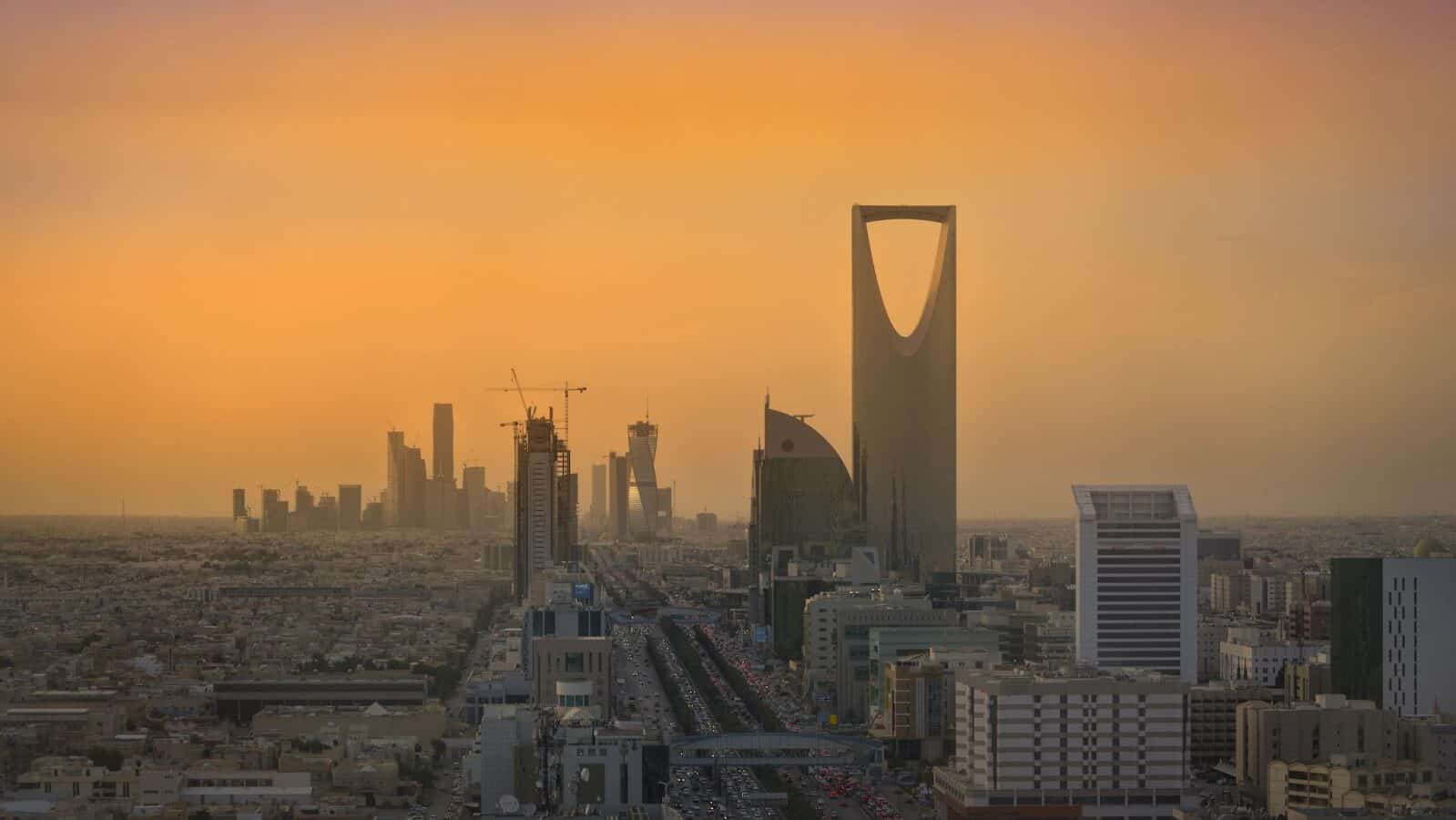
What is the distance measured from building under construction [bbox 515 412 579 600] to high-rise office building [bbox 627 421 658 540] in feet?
83.4

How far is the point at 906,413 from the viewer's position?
9288 cm

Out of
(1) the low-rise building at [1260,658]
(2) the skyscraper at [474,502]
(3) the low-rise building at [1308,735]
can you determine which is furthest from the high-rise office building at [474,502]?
(3) the low-rise building at [1308,735]

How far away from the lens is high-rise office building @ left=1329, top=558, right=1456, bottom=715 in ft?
150

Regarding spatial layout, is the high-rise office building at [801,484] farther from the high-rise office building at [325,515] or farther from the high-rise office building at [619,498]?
the high-rise office building at [619,498]

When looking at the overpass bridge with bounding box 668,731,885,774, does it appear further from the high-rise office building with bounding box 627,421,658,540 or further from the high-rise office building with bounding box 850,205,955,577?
the high-rise office building with bounding box 627,421,658,540

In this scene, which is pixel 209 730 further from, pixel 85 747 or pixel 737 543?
pixel 737 543

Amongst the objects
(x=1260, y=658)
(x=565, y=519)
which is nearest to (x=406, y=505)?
(x=565, y=519)

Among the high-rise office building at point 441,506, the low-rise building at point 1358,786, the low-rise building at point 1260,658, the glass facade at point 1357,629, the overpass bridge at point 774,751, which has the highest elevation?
the high-rise office building at point 441,506

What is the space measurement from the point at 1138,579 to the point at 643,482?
100m

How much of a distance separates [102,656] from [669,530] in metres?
104

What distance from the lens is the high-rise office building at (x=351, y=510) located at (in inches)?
5162

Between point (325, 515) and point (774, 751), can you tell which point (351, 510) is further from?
point (774, 751)

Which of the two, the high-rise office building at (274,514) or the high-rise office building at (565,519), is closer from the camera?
the high-rise office building at (565,519)

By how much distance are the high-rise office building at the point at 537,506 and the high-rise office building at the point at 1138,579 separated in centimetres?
4246
